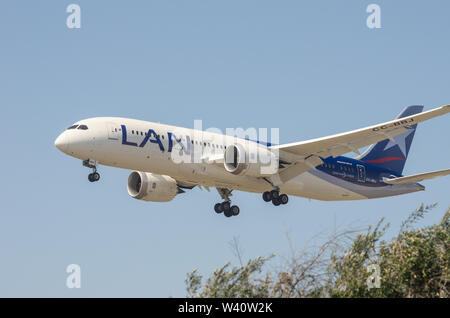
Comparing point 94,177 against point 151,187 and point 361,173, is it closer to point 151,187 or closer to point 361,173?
point 151,187

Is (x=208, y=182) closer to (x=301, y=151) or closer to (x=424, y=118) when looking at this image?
(x=301, y=151)

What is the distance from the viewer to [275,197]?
43250 millimetres

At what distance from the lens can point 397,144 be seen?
174 feet

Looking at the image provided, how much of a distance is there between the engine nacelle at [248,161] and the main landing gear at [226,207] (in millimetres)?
5682

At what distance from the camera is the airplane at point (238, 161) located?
126 ft

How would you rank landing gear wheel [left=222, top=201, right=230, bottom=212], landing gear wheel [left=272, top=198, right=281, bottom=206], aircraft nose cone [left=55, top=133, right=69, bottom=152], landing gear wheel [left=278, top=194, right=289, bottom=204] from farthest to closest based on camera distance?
landing gear wheel [left=222, top=201, right=230, bottom=212]
landing gear wheel [left=278, top=194, right=289, bottom=204]
landing gear wheel [left=272, top=198, right=281, bottom=206]
aircraft nose cone [left=55, top=133, right=69, bottom=152]

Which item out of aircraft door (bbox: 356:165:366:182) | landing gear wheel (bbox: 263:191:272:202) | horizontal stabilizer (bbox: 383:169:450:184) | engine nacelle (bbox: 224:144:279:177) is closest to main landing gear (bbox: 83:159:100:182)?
engine nacelle (bbox: 224:144:279:177)

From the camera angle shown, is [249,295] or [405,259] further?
[405,259]

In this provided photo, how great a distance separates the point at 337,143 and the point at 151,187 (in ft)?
39.9

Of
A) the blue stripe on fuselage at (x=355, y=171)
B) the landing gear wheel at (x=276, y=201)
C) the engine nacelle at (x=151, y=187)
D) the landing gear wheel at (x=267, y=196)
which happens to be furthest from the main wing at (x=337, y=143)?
the engine nacelle at (x=151, y=187)

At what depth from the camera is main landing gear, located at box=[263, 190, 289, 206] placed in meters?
43.2

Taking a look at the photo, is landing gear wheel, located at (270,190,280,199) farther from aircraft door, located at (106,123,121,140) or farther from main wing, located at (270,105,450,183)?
aircraft door, located at (106,123,121,140)
